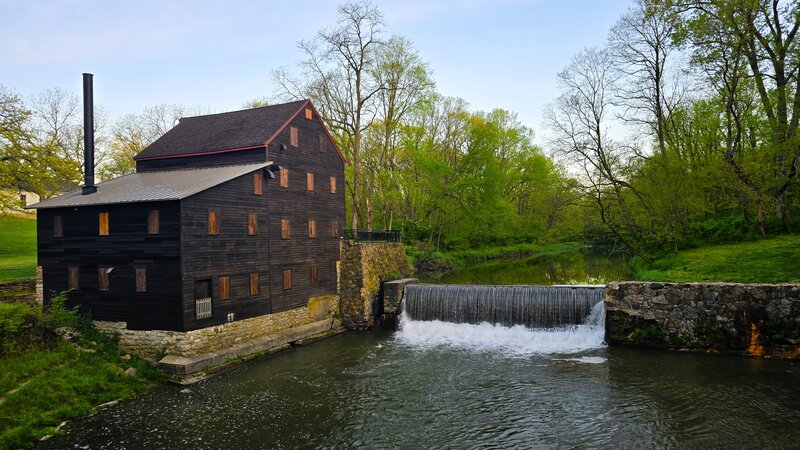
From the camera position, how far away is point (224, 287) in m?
18.9

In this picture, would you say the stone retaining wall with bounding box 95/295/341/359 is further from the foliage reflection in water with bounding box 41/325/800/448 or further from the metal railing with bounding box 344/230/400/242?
the metal railing with bounding box 344/230/400/242

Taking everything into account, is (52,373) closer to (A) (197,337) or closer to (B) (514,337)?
(A) (197,337)

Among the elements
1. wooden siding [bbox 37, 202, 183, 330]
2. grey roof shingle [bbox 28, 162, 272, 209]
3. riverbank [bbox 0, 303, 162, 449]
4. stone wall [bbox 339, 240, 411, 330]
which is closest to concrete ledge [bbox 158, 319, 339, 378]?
riverbank [bbox 0, 303, 162, 449]

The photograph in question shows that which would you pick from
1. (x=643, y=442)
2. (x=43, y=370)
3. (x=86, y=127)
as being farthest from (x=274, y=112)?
(x=643, y=442)

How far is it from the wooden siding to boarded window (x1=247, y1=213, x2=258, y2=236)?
351 centimetres

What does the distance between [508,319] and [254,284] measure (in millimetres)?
11869

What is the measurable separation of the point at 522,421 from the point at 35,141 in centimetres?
3174

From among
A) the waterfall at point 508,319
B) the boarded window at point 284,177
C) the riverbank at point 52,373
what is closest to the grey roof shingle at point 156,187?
the boarded window at point 284,177

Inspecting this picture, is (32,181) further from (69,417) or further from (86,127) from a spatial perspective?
(69,417)

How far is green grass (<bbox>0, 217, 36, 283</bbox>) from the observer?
25172mm

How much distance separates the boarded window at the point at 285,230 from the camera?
22.4 m

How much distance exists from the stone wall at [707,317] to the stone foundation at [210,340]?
14.3m

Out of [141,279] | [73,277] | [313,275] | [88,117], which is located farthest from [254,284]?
[88,117]

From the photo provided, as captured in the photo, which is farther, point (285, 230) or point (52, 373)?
point (285, 230)
